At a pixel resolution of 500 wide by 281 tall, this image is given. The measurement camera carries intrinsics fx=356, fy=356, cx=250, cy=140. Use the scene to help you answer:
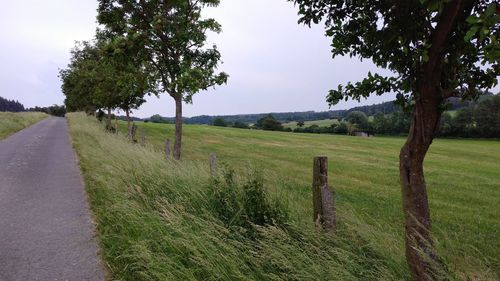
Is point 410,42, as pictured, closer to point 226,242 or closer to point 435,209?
point 226,242

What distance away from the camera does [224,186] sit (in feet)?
19.7

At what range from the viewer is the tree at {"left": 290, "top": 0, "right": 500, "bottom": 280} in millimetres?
2887

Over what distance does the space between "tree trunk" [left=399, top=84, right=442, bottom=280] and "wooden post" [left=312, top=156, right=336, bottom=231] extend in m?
1.43

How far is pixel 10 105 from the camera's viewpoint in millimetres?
171875

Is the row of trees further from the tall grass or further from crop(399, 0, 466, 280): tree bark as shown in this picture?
crop(399, 0, 466, 280): tree bark

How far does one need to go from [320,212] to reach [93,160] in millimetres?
11823

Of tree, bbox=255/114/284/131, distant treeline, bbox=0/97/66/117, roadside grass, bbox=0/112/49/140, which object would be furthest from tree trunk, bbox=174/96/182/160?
distant treeline, bbox=0/97/66/117

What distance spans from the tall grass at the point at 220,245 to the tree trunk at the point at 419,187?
35 centimetres

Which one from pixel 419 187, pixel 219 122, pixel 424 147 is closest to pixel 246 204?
pixel 419 187

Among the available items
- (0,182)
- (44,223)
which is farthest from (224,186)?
(0,182)

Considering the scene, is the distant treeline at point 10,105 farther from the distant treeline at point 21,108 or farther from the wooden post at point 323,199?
the wooden post at point 323,199

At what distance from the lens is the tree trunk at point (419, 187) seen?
3.12m

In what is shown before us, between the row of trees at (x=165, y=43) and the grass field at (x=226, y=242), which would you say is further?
the row of trees at (x=165, y=43)

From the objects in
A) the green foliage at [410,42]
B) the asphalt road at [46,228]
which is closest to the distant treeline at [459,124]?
the asphalt road at [46,228]
